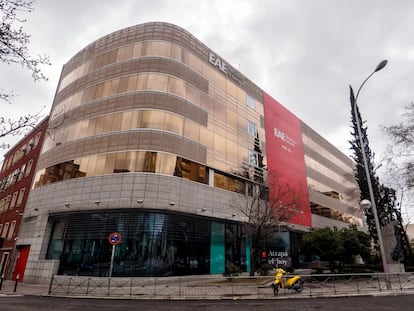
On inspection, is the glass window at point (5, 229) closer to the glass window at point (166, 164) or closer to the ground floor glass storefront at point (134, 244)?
the ground floor glass storefront at point (134, 244)

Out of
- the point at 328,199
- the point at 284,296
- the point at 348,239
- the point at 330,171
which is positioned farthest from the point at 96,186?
the point at 330,171

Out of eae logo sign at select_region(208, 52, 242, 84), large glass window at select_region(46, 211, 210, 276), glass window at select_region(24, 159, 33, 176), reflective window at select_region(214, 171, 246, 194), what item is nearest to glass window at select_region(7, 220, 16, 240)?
glass window at select_region(24, 159, 33, 176)

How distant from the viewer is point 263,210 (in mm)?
27562

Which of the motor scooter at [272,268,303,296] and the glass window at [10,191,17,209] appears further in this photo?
the glass window at [10,191,17,209]

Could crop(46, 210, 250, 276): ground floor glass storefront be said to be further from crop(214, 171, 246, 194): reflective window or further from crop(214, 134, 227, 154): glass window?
crop(214, 134, 227, 154): glass window

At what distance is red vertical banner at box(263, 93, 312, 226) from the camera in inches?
1373

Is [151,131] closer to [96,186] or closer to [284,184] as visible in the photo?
[96,186]

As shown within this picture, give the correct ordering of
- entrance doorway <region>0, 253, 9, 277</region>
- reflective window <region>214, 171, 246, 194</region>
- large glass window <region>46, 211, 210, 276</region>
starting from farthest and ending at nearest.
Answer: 1. entrance doorway <region>0, 253, 9, 277</region>
2. reflective window <region>214, 171, 246, 194</region>
3. large glass window <region>46, 211, 210, 276</region>

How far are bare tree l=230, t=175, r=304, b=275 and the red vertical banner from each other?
1276 mm

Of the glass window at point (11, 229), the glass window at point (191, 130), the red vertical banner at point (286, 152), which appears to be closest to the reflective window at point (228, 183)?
the glass window at point (191, 130)

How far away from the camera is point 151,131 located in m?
22.7

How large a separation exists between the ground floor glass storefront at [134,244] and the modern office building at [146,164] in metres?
0.08

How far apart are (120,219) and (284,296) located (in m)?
12.6

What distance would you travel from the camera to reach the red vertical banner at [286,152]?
34.9 metres
